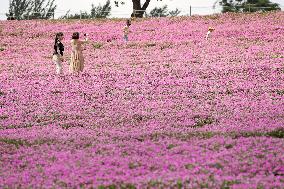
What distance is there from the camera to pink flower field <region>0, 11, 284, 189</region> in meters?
13.2

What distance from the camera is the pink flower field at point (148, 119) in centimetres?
1320

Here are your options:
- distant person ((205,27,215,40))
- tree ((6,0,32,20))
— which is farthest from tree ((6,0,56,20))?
distant person ((205,27,215,40))

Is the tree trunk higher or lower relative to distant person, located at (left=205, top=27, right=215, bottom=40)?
higher

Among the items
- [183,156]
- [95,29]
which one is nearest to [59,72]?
[183,156]

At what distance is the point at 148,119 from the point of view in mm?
20141

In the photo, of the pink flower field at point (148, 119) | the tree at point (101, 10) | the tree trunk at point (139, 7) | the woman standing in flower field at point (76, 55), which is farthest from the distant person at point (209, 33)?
the tree at point (101, 10)

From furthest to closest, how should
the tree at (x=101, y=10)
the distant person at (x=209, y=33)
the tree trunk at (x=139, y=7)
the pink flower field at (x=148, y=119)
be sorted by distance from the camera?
the tree at (x=101, y=10) < the tree trunk at (x=139, y=7) < the distant person at (x=209, y=33) < the pink flower field at (x=148, y=119)

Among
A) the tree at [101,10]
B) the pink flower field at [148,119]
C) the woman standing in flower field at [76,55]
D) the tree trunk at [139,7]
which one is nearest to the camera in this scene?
the pink flower field at [148,119]

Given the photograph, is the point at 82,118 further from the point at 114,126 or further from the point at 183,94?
the point at 183,94

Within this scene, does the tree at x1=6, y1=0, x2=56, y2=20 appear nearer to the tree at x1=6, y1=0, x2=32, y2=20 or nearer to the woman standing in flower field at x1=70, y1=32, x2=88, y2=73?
the tree at x1=6, y1=0, x2=32, y2=20

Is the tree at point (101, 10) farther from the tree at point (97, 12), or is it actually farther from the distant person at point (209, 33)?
the distant person at point (209, 33)

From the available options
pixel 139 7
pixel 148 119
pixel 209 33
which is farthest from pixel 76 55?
pixel 139 7

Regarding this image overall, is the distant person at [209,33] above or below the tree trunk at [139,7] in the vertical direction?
below

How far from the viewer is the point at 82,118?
21.1m
